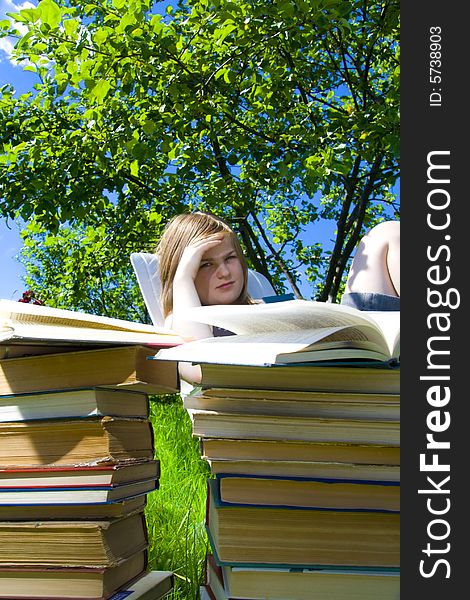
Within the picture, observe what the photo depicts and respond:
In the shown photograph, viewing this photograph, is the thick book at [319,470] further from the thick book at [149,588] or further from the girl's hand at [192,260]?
the girl's hand at [192,260]

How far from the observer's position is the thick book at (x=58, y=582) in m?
1.18

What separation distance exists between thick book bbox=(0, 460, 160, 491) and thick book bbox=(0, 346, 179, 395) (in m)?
0.14

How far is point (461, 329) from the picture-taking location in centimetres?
86

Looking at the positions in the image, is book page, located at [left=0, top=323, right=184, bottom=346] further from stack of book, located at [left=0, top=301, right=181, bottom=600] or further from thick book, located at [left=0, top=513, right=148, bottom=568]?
thick book, located at [left=0, top=513, right=148, bottom=568]

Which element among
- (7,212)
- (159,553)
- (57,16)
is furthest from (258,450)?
(7,212)

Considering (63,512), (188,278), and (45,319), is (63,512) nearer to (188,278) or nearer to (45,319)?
(45,319)

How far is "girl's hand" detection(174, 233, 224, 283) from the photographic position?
2549 millimetres

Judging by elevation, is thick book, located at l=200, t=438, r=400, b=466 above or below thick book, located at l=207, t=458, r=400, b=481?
above

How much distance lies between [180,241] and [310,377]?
206 cm

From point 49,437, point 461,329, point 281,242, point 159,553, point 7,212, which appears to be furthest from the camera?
point 281,242

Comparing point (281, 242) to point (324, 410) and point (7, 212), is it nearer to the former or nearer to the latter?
point (7, 212)

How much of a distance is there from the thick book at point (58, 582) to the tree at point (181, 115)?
3063 millimetres

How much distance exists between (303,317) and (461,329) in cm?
23

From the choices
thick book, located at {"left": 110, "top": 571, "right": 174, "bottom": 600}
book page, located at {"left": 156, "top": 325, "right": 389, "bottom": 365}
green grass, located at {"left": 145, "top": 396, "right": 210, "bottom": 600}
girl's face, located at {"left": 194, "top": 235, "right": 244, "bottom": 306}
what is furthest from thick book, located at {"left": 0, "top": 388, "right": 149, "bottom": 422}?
girl's face, located at {"left": 194, "top": 235, "right": 244, "bottom": 306}
